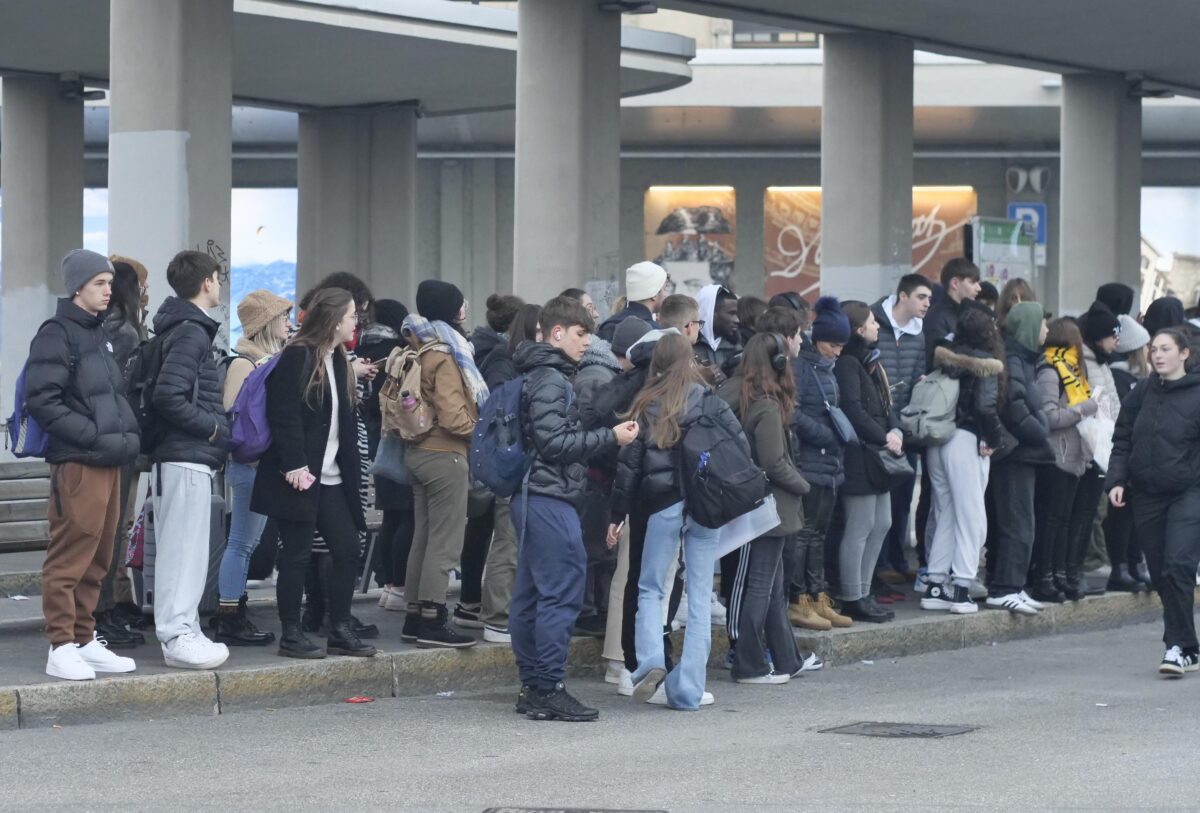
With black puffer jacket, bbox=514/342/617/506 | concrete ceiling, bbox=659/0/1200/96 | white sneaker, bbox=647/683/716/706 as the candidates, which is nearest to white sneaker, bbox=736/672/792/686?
white sneaker, bbox=647/683/716/706

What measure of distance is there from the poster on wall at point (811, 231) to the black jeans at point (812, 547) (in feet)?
60.7

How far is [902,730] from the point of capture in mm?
8211

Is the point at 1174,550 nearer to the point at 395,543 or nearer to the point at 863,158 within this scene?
the point at 395,543

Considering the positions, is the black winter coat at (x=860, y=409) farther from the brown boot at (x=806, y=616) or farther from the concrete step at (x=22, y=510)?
the concrete step at (x=22, y=510)

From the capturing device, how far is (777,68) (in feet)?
84.0

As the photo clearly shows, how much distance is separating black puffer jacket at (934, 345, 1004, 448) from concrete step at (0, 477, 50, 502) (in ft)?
18.4

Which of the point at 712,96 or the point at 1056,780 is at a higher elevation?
the point at 712,96

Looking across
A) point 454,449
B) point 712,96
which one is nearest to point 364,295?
point 454,449

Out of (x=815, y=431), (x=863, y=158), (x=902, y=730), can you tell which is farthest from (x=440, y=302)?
(x=863, y=158)

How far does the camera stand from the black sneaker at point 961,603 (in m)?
11.3

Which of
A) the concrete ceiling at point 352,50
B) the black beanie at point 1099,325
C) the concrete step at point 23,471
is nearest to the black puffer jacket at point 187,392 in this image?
the concrete step at point 23,471

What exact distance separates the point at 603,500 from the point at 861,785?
8.10ft

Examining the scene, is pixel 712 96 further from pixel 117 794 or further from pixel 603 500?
pixel 117 794

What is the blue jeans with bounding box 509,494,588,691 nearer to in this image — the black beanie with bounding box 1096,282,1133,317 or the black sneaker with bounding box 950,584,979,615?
the black sneaker with bounding box 950,584,979,615
